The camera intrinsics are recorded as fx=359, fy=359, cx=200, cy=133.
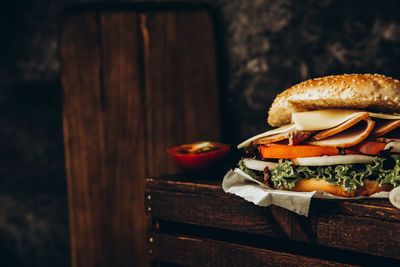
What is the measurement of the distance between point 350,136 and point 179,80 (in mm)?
1139

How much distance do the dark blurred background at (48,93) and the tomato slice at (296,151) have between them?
30.3 inches

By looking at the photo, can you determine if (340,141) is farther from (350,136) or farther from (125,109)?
(125,109)

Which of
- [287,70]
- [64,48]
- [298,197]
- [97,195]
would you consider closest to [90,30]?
[64,48]

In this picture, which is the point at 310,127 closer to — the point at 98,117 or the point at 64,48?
the point at 98,117

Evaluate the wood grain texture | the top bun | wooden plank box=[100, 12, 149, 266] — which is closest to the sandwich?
the top bun

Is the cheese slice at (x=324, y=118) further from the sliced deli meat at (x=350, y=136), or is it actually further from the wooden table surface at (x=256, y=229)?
the wooden table surface at (x=256, y=229)

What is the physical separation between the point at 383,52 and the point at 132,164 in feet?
5.22

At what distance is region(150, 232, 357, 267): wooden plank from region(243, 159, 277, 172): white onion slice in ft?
1.11

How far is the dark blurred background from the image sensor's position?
2.21m

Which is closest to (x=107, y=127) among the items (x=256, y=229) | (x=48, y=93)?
(x=48, y=93)

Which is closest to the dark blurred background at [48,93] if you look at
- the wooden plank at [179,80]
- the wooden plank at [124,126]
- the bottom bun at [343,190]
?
the wooden plank at [179,80]

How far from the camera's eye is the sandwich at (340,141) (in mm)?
1353

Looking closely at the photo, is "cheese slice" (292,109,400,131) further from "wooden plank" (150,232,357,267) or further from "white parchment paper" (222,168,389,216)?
"wooden plank" (150,232,357,267)

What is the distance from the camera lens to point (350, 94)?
54.6 inches
